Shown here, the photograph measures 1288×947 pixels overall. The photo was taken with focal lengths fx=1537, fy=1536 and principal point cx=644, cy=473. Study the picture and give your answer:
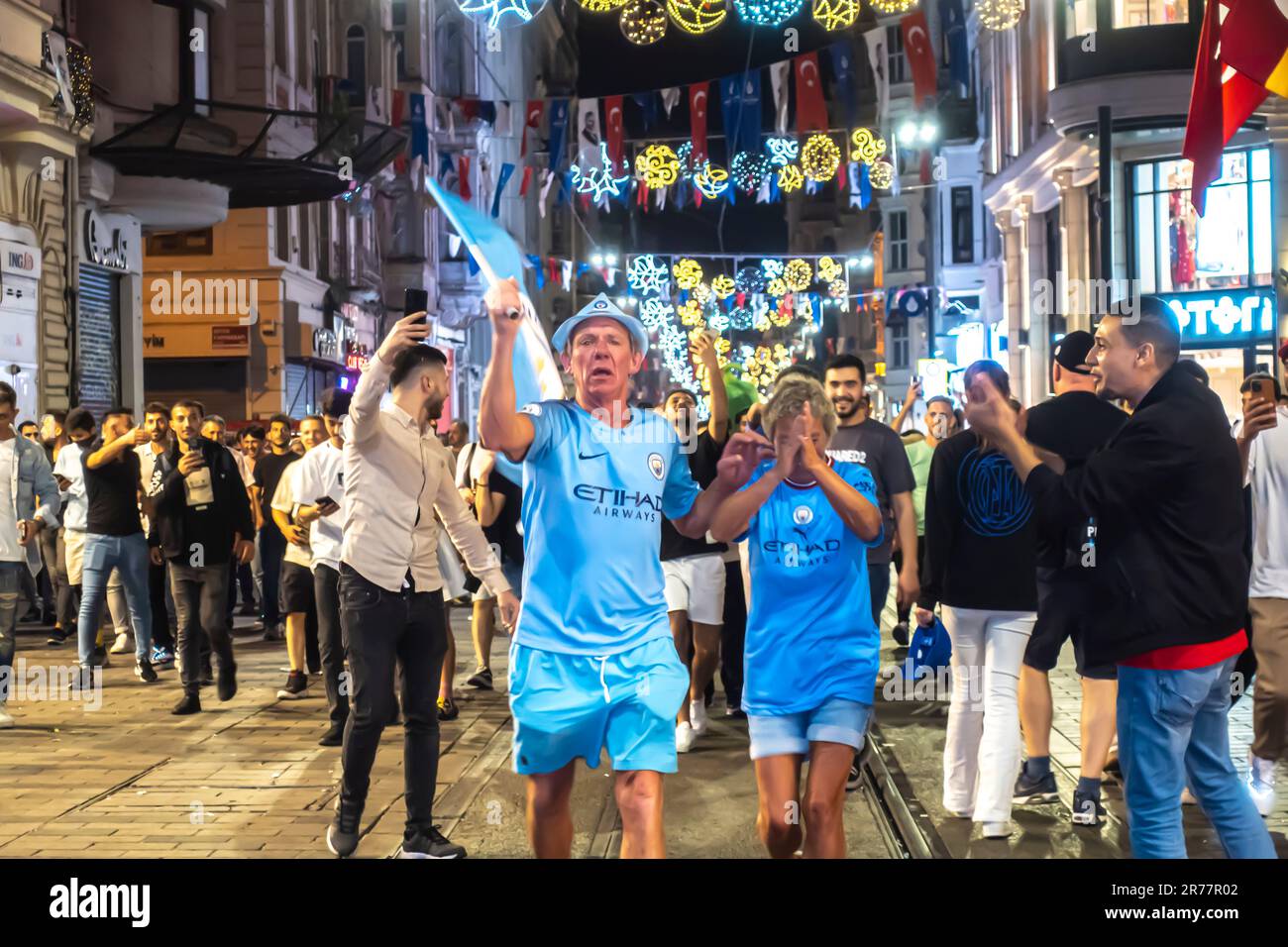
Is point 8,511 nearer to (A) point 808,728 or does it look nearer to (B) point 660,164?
(A) point 808,728

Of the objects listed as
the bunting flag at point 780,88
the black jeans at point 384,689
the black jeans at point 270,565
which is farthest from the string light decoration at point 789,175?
the black jeans at point 384,689

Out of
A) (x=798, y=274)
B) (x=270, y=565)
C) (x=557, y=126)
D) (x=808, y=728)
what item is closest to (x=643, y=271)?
(x=798, y=274)

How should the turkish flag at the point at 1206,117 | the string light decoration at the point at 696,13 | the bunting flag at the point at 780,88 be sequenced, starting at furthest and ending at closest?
the bunting flag at the point at 780,88
the string light decoration at the point at 696,13
the turkish flag at the point at 1206,117

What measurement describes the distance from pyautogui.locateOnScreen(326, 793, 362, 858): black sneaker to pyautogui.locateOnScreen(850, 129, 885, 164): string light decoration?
21.0 meters

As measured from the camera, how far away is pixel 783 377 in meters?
5.85

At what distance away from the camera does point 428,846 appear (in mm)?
6539

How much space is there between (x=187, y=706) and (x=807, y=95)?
12066 mm

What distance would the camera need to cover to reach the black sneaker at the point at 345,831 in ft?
21.6

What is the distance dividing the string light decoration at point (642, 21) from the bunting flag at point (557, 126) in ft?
22.9

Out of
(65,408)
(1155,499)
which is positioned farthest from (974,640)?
(65,408)

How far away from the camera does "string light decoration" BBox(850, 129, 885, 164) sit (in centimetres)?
2597

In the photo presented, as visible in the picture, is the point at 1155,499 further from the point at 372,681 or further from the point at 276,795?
the point at 276,795

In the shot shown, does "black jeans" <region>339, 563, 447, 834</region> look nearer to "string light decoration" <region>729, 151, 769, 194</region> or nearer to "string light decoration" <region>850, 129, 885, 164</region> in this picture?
"string light decoration" <region>850, 129, 885, 164</region>

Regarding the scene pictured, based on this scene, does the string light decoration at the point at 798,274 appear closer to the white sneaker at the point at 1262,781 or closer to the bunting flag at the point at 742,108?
the bunting flag at the point at 742,108
